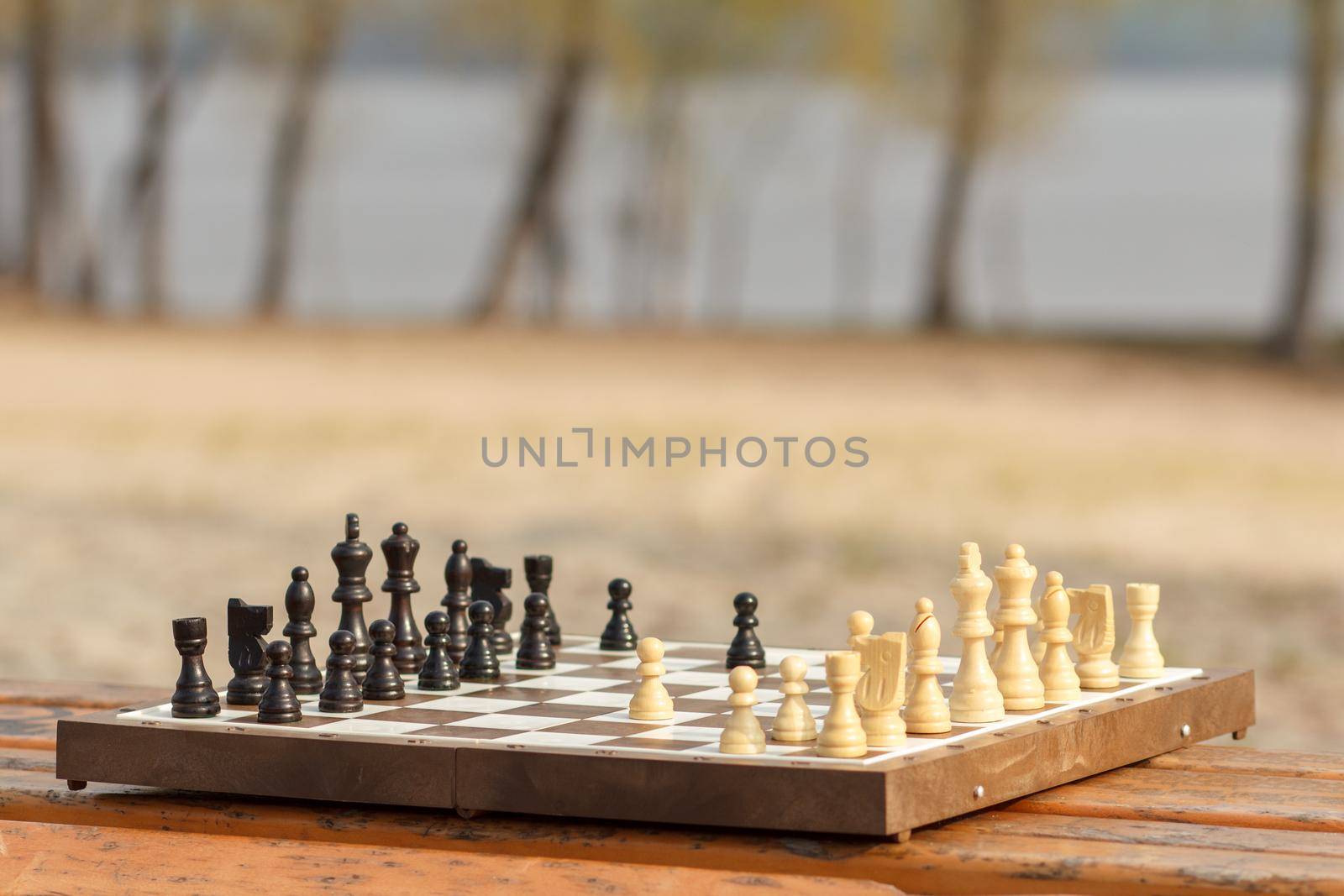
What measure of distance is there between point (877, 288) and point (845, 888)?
54.0 m

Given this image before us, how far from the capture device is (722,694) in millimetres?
2535

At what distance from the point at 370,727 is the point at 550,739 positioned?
23 centimetres

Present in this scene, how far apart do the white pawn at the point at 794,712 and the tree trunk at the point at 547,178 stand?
625 inches

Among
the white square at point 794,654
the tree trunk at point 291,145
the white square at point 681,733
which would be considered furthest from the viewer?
the tree trunk at point 291,145

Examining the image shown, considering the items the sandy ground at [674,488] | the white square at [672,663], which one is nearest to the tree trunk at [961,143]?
the sandy ground at [674,488]

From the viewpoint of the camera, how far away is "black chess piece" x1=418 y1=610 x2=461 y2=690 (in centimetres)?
251

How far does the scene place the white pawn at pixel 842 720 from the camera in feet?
6.68

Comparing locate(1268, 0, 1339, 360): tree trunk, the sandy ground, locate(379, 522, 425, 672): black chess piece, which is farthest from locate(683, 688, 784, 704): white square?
locate(1268, 0, 1339, 360): tree trunk

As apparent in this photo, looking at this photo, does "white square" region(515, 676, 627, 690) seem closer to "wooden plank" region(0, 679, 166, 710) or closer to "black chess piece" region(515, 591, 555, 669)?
"black chess piece" region(515, 591, 555, 669)

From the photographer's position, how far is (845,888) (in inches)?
76.7

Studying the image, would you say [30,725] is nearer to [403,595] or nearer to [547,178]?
[403,595]

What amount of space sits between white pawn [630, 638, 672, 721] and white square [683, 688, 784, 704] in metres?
0.20

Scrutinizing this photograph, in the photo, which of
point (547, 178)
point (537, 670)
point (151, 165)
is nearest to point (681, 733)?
point (537, 670)

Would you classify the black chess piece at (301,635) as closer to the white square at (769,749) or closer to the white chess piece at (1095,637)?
the white square at (769,749)
